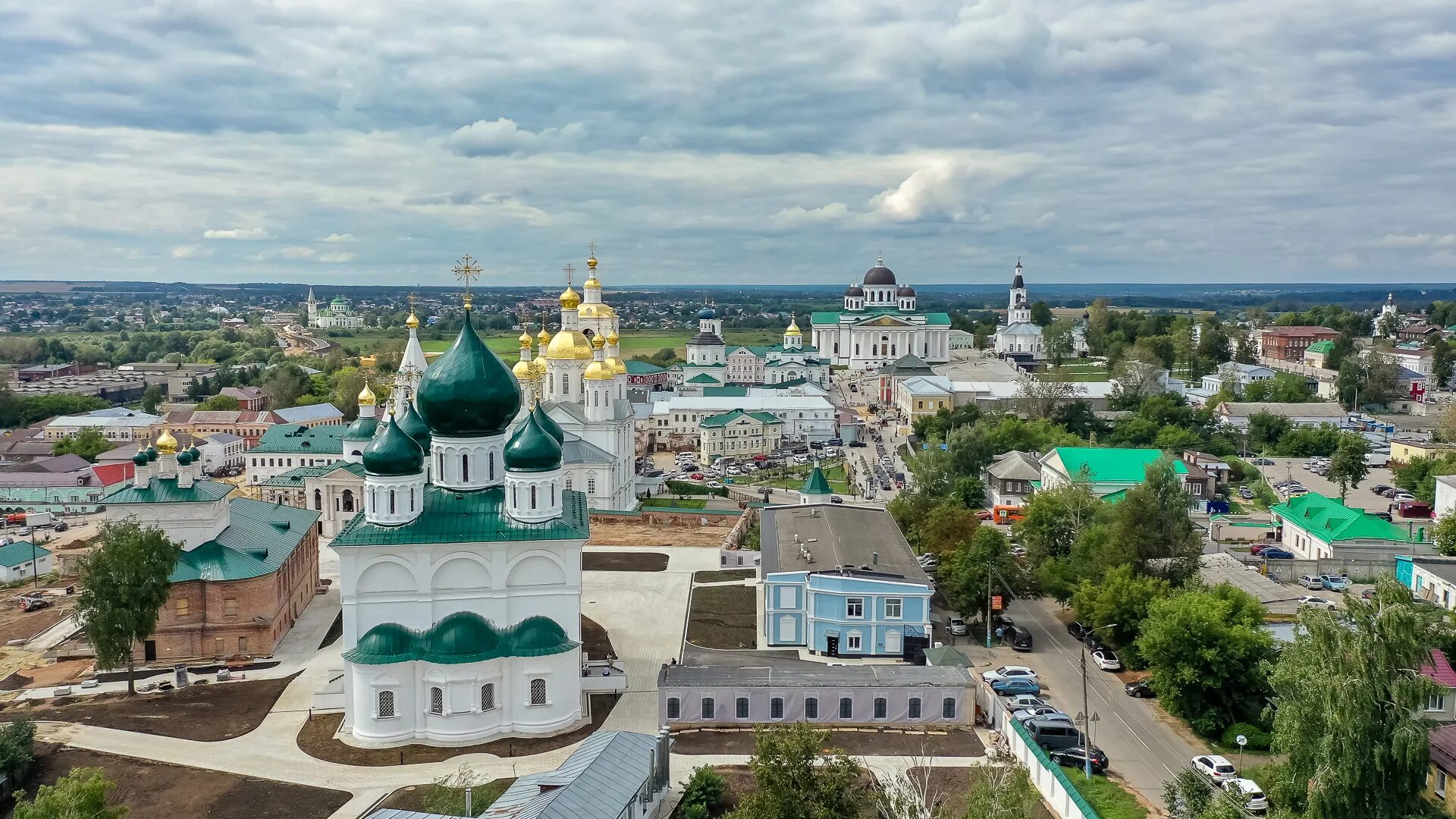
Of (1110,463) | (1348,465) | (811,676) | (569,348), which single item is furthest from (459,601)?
(1348,465)

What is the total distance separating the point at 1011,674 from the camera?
26.3 m

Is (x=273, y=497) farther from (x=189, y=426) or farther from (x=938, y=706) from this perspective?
(x=938, y=706)

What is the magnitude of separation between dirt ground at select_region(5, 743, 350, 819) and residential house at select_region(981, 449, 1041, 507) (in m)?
34.5

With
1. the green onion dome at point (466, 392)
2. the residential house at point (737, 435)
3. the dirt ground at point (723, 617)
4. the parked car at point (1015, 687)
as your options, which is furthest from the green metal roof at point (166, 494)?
the residential house at point (737, 435)

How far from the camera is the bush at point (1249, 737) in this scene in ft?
75.5

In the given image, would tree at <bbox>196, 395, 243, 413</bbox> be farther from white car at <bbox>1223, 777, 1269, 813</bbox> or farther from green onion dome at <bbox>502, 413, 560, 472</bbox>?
white car at <bbox>1223, 777, 1269, 813</bbox>

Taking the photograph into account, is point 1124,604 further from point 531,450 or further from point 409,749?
point 409,749

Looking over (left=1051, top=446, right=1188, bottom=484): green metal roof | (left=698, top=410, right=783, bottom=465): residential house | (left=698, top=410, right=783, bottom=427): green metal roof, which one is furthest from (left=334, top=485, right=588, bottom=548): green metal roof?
(left=698, top=410, right=783, bottom=427): green metal roof

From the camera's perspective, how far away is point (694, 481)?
57.4 meters

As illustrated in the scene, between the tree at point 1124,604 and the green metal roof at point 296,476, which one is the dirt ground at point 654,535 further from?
the tree at point 1124,604

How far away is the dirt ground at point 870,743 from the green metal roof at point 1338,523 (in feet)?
70.4

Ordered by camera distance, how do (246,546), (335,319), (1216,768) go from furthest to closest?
(335,319) < (246,546) < (1216,768)

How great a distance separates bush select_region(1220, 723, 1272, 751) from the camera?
23000 mm

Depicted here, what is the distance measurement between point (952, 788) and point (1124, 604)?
9296 millimetres
